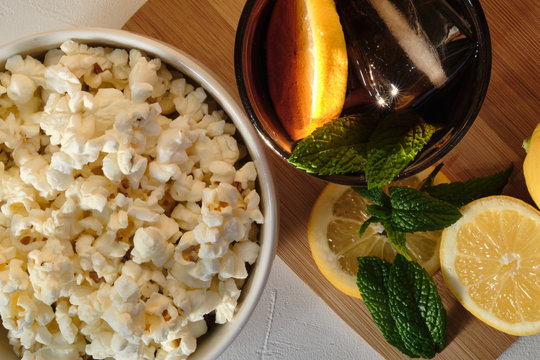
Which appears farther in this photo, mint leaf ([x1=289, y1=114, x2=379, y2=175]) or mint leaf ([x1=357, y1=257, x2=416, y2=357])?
mint leaf ([x1=357, y1=257, x2=416, y2=357])

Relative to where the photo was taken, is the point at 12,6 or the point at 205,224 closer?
the point at 205,224

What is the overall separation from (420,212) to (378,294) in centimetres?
18

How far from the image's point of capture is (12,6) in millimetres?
1102

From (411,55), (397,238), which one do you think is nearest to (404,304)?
(397,238)

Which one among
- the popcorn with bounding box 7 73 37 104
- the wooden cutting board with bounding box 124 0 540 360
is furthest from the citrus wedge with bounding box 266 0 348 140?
the popcorn with bounding box 7 73 37 104

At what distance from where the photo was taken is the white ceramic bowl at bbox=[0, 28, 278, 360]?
0.85 m

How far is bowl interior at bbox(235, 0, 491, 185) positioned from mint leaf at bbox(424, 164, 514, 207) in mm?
153

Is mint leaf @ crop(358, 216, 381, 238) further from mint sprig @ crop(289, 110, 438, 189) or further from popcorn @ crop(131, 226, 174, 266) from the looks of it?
popcorn @ crop(131, 226, 174, 266)

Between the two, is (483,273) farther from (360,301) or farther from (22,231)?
(22,231)

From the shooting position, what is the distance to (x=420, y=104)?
2.83 ft

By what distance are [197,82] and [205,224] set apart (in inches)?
9.7

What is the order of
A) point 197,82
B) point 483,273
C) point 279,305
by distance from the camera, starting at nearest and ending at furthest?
point 197,82 < point 483,273 < point 279,305

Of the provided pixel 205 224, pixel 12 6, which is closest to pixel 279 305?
pixel 205 224

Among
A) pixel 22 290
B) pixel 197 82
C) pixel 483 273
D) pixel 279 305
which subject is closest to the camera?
pixel 22 290
